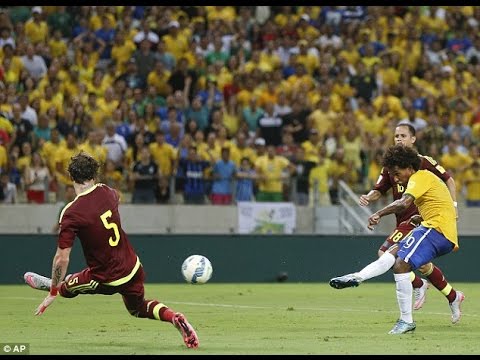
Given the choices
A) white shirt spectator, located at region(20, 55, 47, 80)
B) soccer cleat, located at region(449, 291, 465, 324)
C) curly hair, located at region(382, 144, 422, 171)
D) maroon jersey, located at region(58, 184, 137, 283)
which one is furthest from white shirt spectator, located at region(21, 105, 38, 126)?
maroon jersey, located at region(58, 184, 137, 283)

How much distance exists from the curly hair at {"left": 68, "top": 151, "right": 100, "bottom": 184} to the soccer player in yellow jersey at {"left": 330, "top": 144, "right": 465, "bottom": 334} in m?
3.08

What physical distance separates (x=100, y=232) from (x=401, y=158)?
3.37 meters

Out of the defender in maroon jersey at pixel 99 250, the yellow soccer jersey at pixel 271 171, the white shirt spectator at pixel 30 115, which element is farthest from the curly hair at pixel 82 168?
the white shirt spectator at pixel 30 115

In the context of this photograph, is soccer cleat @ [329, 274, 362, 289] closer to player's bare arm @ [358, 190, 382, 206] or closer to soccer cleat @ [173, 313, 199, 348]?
player's bare arm @ [358, 190, 382, 206]

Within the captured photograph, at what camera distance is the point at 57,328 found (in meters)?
13.6

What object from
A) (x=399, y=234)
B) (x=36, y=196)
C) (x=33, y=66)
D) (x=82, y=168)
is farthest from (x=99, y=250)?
(x=33, y=66)

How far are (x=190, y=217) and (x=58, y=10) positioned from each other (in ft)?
24.3

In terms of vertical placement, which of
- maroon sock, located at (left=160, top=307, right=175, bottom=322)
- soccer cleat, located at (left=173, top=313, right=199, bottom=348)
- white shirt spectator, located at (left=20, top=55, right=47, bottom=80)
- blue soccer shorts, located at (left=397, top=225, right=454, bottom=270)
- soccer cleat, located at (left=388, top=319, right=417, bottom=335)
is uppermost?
white shirt spectator, located at (left=20, top=55, right=47, bottom=80)

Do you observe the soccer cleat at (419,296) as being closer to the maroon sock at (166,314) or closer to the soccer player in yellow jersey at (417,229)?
the soccer player in yellow jersey at (417,229)

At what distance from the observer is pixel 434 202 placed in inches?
507

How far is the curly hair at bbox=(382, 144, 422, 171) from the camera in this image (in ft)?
41.6

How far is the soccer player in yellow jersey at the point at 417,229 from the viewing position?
1266cm
